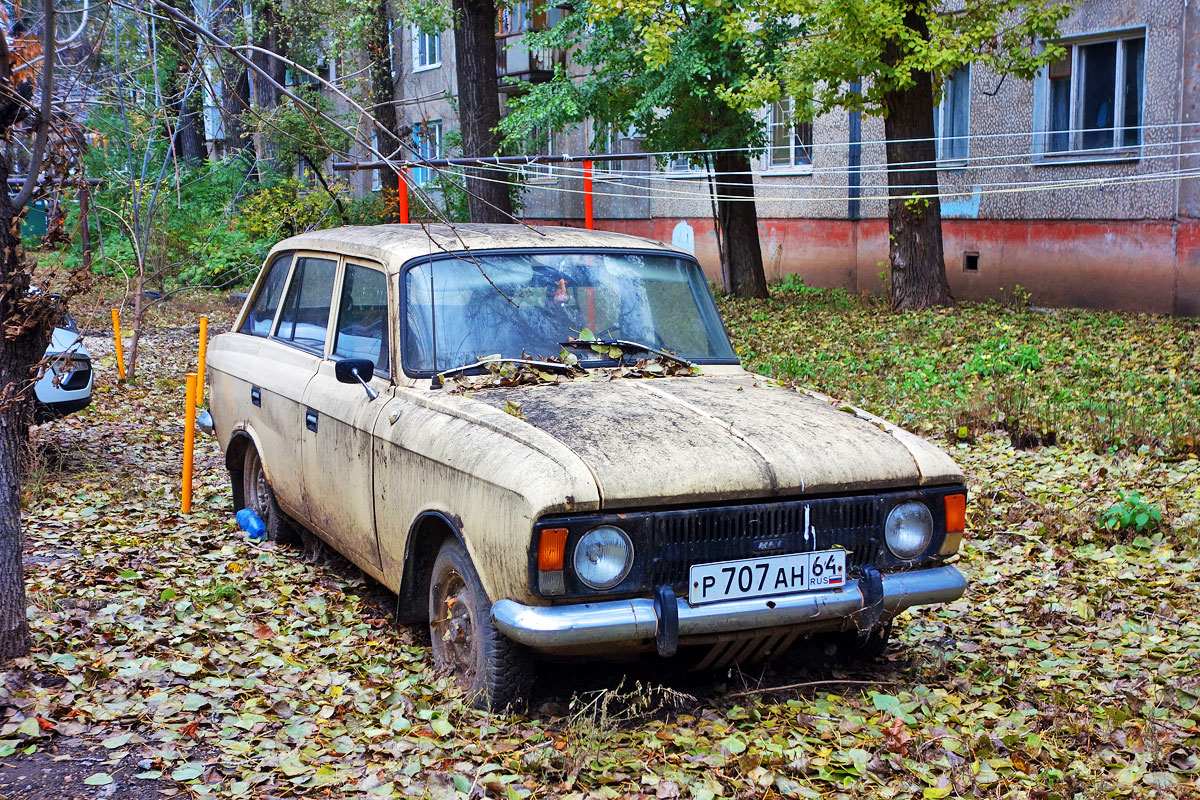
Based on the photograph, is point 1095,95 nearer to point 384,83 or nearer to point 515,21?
point 384,83

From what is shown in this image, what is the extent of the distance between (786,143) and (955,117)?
4.21 m

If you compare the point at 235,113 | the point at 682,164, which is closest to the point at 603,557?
the point at 235,113

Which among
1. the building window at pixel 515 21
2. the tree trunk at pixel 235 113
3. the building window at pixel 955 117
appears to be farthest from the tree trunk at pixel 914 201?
the building window at pixel 515 21

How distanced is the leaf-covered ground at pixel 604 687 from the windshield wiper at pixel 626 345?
1.41 m

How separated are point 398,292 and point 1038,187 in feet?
50.3

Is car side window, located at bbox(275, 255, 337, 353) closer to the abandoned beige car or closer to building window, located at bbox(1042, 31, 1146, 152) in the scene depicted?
the abandoned beige car

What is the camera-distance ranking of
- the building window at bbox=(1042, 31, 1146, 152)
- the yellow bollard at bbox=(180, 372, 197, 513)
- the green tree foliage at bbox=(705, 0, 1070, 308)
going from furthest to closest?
the building window at bbox=(1042, 31, 1146, 152) → the green tree foliage at bbox=(705, 0, 1070, 308) → the yellow bollard at bbox=(180, 372, 197, 513)

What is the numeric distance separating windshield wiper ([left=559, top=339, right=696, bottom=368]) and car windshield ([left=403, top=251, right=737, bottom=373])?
0.03 metres

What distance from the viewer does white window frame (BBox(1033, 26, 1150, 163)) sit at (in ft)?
57.0

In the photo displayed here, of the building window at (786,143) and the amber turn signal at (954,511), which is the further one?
the building window at (786,143)

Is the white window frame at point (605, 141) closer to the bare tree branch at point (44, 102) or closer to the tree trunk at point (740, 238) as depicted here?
the tree trunk at point (740, 238)

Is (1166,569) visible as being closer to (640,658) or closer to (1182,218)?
(640,658)

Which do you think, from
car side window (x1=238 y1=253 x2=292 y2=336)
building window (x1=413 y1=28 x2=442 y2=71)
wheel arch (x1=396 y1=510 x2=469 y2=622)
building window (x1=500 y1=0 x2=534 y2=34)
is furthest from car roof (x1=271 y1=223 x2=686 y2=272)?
building window (x1=413 y1=28 x2=442 y2=71)

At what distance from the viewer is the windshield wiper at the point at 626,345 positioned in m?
5.22
